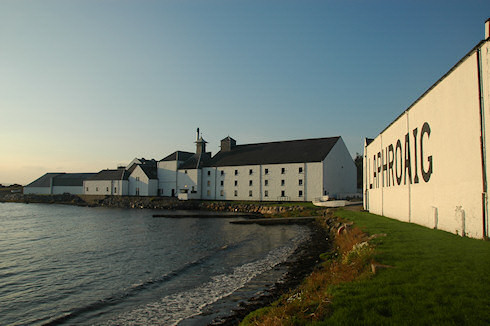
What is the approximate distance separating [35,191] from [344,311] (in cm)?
11659

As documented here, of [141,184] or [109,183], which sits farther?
[109,183]

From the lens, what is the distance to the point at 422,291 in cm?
702

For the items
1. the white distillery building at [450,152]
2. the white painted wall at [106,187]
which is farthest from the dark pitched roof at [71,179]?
the white distillery building at [450,152]

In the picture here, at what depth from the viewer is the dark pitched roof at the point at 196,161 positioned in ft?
238

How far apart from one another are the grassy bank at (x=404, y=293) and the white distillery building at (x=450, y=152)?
8.98 feet

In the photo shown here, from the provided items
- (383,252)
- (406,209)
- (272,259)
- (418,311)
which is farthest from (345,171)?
(418,311)

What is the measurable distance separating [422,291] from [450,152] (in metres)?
9.84

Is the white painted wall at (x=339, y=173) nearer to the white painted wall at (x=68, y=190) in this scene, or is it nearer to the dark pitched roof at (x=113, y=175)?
the dark pitched roof at (x=113, y=175)

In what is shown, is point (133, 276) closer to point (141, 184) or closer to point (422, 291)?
point (422, 291)

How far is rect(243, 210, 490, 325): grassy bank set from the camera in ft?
19.6

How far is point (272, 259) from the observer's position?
18375 millimetres

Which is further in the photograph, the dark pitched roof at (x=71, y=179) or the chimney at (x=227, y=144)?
the dark pitched roof at (x=71, y=179)

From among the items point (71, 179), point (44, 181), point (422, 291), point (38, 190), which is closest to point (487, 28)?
point (422, 291)

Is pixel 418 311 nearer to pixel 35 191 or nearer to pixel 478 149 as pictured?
pixel 478 149
